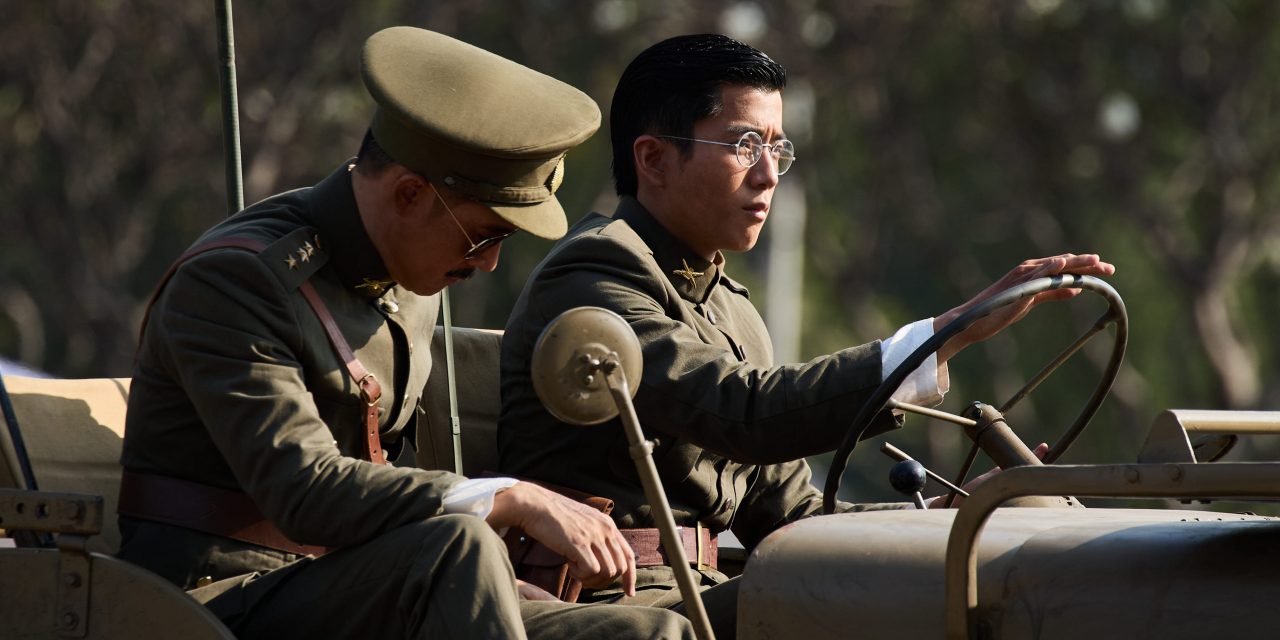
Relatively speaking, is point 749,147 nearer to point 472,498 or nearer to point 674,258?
point 674,258

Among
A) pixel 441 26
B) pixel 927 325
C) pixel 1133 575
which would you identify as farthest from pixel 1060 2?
pixel 1133 575

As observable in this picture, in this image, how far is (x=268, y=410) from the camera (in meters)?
2.93

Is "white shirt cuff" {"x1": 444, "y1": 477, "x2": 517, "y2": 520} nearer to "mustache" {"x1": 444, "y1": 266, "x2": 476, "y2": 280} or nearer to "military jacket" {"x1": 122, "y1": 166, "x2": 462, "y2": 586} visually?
"military jacket" {"x1": 122, "y1": 166, "x2": 462, "y2": 586}

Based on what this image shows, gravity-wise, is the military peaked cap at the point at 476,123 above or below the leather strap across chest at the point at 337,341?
above

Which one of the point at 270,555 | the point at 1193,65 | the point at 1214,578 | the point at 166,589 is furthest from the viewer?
the point at 1193,65

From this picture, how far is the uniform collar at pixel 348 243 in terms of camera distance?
3.35 meters

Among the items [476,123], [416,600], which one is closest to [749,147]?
[476,123]

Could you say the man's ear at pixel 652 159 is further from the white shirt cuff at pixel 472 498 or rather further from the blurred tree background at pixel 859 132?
the blurred tree background at pixel 859 132

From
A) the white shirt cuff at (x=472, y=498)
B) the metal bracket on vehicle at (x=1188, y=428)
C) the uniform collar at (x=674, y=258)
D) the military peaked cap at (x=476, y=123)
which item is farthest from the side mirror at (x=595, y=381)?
the uniform collar at (x=674, y=258)

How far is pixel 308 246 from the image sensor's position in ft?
10.7

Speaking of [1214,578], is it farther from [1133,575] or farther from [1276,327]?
[1276,327]

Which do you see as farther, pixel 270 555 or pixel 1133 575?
pixel 270 555

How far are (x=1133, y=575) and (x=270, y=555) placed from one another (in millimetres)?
1543

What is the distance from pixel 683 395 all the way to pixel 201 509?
0.90m
